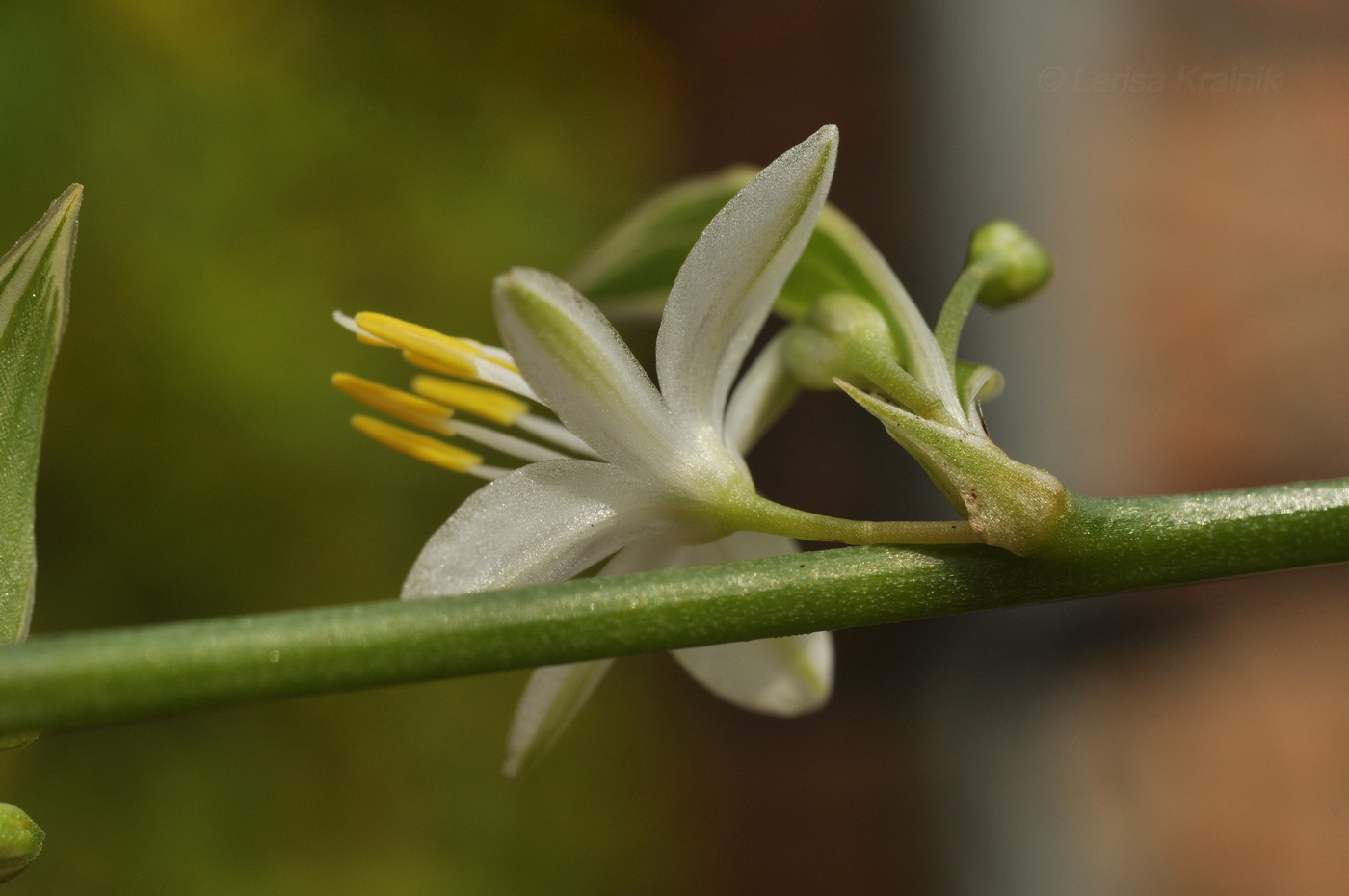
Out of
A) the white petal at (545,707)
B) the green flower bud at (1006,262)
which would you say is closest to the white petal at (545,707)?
the white petal at (545,707)

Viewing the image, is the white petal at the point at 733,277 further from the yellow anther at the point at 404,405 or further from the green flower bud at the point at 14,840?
the green flower bud at the point at 14,840

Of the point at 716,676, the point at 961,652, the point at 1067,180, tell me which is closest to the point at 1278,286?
the point at 1067,180

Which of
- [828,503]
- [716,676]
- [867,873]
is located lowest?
[867,873]

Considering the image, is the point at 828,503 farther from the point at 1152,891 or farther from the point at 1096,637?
the point at 1152,891

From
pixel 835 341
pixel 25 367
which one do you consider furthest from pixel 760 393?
pixel 25 367

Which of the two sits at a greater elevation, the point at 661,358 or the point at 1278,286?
the point at 661,358

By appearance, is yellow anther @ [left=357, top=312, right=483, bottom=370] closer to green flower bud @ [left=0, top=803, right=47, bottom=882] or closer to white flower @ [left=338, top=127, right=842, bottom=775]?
white flower @ [left=338, top=127, right=842, bottom=775]

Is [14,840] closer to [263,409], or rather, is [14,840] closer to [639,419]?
[639,419]
